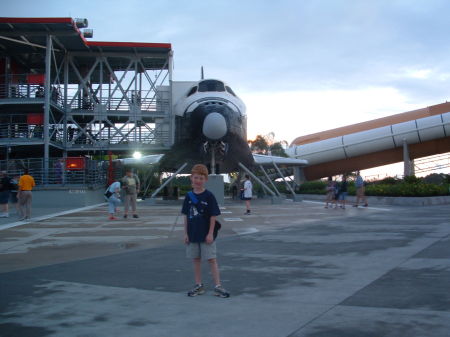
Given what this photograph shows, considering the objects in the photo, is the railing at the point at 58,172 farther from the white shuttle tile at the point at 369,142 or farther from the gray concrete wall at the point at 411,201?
the white shuttle tile at the point at 369,142

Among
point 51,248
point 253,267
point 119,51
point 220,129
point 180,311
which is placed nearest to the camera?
point 180,311

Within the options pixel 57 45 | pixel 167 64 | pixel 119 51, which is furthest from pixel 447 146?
pixel 57 45

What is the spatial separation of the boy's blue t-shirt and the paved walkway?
0.57m

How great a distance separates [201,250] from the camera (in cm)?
461

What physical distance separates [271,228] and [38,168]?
1629cm

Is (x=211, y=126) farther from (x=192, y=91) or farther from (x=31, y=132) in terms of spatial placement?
(x=31, y=132)

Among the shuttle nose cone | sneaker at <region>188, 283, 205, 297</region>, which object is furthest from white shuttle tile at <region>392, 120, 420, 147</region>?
sneaker at <region>188, 283, 205, 297</region>

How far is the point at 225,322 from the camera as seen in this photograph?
11.5 ft

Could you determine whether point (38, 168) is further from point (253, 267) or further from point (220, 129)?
point (253, 267)

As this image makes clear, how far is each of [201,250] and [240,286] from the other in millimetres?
572

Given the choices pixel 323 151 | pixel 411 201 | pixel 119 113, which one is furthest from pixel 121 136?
pixel 411 201

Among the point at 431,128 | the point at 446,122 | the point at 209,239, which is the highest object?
the point at 446,122

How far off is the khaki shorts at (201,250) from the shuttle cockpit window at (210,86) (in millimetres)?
14040

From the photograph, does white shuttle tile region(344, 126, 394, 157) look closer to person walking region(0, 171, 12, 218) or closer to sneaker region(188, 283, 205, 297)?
person walking region(0, 171, 12, 218)
